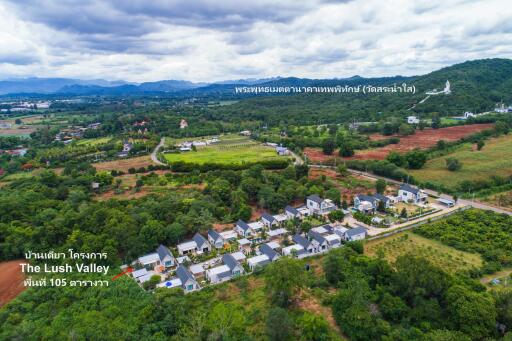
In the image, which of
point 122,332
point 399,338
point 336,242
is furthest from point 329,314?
point 122,332

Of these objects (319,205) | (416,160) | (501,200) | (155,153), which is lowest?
(501,200)

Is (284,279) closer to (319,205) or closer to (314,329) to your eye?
(314,329)

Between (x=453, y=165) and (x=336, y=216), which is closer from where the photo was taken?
(x=336, y=216)

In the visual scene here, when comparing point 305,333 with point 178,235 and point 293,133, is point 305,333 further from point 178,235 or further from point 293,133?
point 293,133

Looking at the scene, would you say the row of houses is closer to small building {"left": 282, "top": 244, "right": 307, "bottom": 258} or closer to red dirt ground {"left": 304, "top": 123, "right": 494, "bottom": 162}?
small building {"left": 282, "top": 244, "right": 307, "bottom": 258}

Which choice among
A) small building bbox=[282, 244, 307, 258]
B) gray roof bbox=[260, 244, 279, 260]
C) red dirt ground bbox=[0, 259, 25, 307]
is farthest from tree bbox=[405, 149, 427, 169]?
red dirt ground bbox=[0, 259, 25, 307]

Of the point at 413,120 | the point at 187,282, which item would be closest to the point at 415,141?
the point at 413,120

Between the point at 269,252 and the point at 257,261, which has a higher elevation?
the point at 269,252
